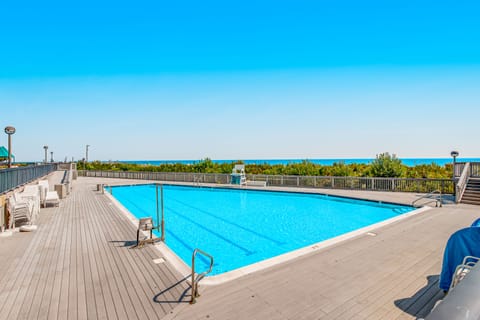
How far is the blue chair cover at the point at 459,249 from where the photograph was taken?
277 cm

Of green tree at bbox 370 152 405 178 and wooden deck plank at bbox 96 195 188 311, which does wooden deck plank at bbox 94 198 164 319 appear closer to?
wooden deck plank at bbox 96 195 188 311

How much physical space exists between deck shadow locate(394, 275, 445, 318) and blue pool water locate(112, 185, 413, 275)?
3250 mm

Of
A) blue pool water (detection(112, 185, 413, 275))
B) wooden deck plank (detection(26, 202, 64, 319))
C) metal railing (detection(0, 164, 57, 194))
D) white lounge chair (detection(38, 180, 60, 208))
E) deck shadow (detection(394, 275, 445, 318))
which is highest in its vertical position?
metal railing (detection(0, 164, 57, 194))

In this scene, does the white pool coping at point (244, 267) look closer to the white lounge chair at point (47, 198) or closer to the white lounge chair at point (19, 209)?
the white lounge chair at point (19, 209)

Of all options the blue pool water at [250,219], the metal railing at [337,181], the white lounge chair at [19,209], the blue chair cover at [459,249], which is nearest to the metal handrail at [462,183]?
the metal railing at [337,181]

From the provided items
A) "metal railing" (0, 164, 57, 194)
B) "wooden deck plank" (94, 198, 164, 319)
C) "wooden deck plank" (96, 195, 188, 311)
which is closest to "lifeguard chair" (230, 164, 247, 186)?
"metal railing" (0, 164, 57, 194)

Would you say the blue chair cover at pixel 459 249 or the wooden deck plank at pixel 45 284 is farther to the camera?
the wooden deck plank at pixel 45 284

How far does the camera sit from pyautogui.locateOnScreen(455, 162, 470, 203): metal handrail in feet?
31.7

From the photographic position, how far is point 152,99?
20969 millimetres

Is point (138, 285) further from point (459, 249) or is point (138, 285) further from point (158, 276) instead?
point (459, 249)

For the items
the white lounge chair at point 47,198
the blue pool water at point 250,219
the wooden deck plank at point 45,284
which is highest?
the white lounge chair at point 47,198

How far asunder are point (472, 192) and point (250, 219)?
28.5 feet

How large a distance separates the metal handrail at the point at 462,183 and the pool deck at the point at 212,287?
5.32 m

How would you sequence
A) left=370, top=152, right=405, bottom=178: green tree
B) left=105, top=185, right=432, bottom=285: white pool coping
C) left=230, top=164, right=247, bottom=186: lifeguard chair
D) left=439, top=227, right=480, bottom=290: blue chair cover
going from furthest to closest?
left=230, top=164, right=247, bottom=186: lifeguard chair → left=370, top=152, right=405, bottom=178: green tree → left=105, top=185, right=432, bottom=285: white pool coping → left=439, top=227, right=480, bottom=290: blue chair cover
